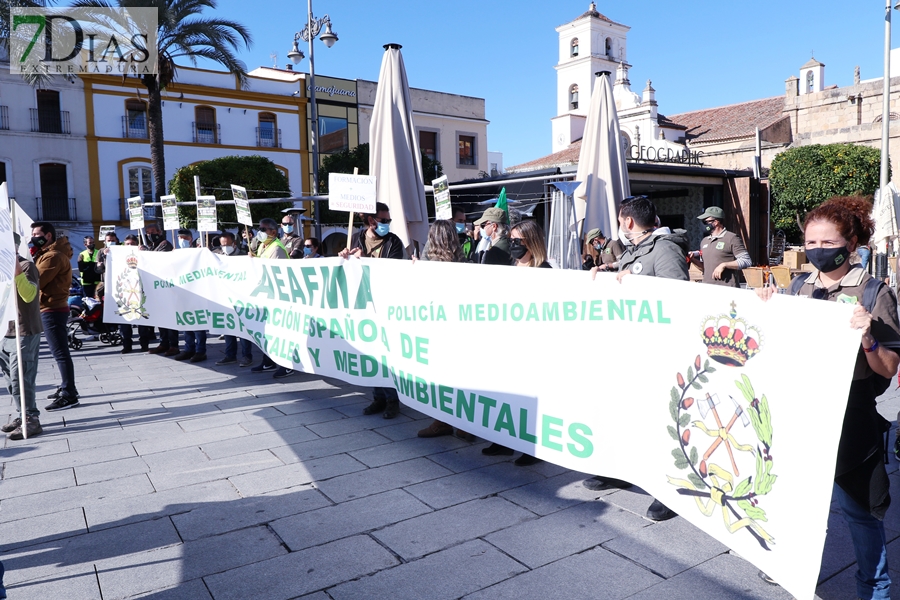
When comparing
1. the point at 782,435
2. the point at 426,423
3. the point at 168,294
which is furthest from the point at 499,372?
the point at 168,294

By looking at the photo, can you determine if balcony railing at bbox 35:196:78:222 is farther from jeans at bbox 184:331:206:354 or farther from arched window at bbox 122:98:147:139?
jeans at bbox 184:331:206:354

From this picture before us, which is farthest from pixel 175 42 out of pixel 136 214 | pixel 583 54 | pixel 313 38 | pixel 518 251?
pixel 583 54

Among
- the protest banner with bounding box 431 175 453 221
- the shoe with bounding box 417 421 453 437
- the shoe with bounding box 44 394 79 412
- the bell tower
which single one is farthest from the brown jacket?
the bell tower

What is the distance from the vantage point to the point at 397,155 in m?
7.30

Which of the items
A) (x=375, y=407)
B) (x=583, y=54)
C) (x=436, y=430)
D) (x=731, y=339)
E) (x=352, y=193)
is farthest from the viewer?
(x=583, y=54)

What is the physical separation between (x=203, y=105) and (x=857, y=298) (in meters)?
32.4

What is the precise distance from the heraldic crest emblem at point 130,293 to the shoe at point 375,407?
4.29 m

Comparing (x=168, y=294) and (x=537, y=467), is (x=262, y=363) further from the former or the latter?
(x=537, y=467)

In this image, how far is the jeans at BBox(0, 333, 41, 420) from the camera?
5469mm

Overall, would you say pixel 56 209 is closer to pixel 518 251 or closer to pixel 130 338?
pixel 130 338

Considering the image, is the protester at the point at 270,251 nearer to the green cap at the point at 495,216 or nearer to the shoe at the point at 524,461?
the green cap at the point at 495,216

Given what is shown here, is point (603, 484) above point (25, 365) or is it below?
below

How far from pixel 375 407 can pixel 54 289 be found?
3217mm

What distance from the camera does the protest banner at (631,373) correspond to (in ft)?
7.95
